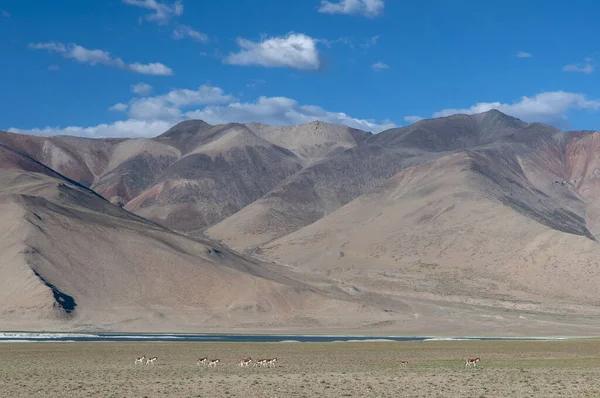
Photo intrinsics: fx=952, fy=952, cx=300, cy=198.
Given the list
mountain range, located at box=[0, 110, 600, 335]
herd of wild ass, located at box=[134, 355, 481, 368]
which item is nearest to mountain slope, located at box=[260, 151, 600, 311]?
mountain range, located at box=[0, 110, 600, 335]

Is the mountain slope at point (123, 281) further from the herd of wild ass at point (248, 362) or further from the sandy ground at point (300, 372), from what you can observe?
the herd of wild ass at point (248, 362)

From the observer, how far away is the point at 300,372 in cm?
4584

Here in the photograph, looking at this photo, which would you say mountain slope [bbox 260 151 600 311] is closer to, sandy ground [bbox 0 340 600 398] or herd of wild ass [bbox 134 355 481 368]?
sandy ground [bbox 0 340 600 398]

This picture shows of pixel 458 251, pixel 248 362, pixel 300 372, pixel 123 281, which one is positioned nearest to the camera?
pixel 300 372

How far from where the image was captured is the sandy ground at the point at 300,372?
36.6m

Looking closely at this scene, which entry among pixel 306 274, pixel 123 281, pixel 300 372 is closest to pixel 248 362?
pixel 300 372

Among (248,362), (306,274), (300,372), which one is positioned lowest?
(300,372)

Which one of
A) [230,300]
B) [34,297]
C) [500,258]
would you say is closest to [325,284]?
[230,300]

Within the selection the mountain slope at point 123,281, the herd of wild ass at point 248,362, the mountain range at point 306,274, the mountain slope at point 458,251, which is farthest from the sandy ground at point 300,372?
the mountain slope at point 458,251

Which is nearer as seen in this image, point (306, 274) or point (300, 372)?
point (300, 372)

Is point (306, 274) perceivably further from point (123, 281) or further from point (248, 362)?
point (248, 362)

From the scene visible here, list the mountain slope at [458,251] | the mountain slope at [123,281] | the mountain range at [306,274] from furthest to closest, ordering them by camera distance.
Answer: the mountain slope at [458,251], the mountain range at [306,274], the mountain slope at [123,281]

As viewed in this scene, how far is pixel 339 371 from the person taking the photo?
4666 cm

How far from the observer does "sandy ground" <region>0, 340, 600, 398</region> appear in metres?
36.6
